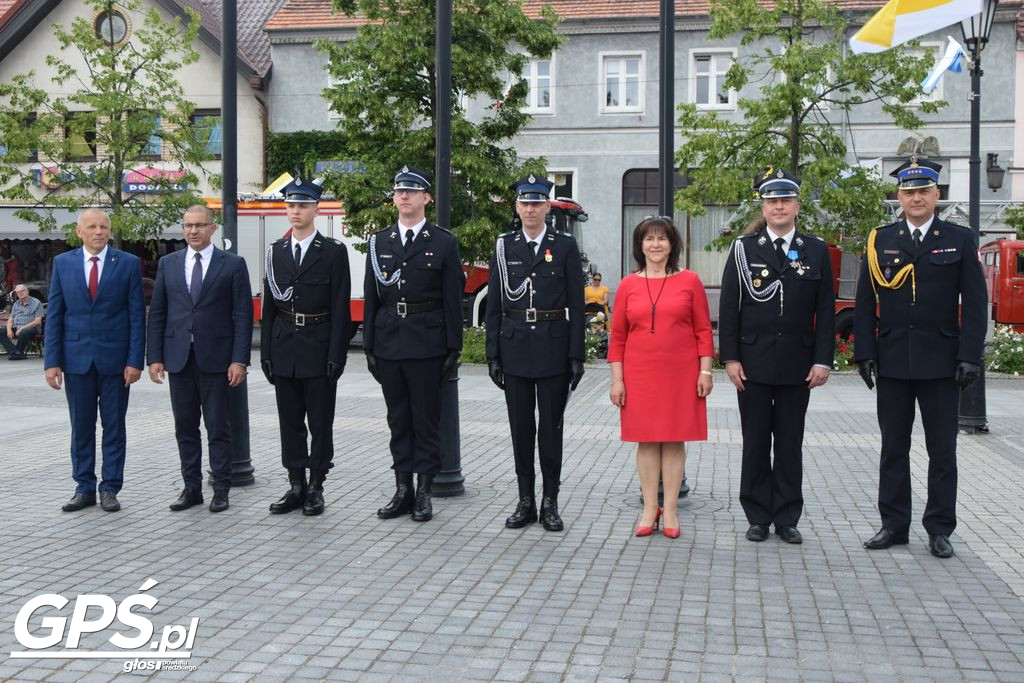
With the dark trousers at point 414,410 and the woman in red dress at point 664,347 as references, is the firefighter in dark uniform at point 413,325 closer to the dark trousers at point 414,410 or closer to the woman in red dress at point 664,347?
the dark trousers at point 414,410

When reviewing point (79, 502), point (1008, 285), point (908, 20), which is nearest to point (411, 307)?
point (79, 502)

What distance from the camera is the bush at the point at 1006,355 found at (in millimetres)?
18297

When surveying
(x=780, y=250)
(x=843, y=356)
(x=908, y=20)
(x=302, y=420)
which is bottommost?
(x=843, y=356)

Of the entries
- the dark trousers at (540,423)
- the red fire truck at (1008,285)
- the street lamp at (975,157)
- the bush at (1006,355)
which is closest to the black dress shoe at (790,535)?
the dark trousers at (540,423)

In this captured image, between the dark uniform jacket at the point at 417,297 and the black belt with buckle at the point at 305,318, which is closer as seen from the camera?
the dark uniform jacket at the point at 417,297

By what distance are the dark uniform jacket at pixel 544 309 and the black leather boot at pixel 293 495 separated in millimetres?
1577

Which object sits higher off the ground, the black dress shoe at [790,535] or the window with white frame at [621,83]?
the window with white frame at [621,83]

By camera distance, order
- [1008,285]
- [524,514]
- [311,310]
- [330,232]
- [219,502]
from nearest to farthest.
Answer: [524,514]
[311,310]
[219,502]
[1008,285]
[330,232]

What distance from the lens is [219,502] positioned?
7250mm

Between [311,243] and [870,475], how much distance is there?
4.73 meters

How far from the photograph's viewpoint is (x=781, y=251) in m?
6.48

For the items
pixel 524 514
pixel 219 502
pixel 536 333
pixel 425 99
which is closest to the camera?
pixel 536 333

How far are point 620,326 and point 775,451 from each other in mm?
1181

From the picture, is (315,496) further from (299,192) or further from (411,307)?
(299,192)
